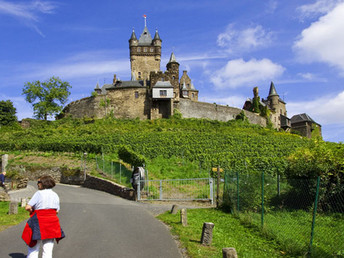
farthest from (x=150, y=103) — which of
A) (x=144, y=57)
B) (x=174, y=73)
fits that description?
(x=144, y=57)

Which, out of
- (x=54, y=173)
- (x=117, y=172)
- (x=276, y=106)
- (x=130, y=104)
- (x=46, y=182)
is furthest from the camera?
(x=276, y=106)

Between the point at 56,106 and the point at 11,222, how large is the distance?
50.9 meters

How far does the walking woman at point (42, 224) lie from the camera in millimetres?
5566

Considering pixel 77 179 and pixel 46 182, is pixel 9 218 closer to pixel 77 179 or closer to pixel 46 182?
pixel 46 182

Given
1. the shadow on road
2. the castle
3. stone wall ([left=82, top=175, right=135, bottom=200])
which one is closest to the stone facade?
the castle

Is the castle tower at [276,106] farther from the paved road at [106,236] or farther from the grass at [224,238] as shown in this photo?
the paved road at [106,236]

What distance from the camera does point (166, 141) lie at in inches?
1465

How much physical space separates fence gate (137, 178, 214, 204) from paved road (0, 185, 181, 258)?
143 inches

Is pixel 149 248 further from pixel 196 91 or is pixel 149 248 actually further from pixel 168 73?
pixel 196 91

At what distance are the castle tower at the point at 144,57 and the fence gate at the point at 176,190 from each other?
169 ft

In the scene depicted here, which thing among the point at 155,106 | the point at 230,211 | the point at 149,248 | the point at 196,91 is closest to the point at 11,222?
the point at 149,248

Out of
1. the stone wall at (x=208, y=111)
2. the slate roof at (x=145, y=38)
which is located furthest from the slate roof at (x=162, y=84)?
the slate roof at (x=145, y=38)

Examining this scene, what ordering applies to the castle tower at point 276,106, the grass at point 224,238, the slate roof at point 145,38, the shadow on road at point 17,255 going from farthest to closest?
1. the castle tower at point 276,106
2. the slate roof at point 145,38
3. the grass at point 224,238
4. the shadow on road at point 17,255

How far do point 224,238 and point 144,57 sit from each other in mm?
62662
